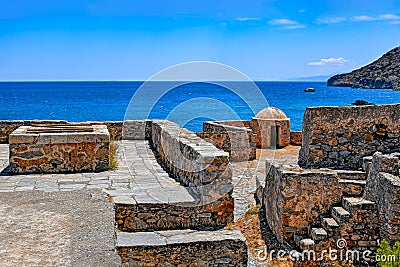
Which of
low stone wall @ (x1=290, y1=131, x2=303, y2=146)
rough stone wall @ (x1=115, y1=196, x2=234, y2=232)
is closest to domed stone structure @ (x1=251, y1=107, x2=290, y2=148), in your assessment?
low stone wall @ (x1=290, y1=131, x2=303, y2=146)

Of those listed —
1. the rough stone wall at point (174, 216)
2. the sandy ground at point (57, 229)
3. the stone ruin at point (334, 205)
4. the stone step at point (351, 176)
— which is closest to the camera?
the sandy ground at point (57, 229)

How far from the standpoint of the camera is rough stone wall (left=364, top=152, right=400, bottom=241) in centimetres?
735

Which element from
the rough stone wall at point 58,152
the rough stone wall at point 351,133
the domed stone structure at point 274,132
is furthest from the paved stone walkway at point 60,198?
the domed stone structure at point 274,132

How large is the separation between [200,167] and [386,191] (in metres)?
2.95

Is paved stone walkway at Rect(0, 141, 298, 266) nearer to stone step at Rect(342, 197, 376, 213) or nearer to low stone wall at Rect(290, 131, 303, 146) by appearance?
stone step at Rect(342, 197, 376, 213)

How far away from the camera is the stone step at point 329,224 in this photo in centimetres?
778

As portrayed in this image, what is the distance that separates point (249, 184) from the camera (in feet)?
39.0

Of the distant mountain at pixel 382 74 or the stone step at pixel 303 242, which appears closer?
the stone step at pixel 303 242

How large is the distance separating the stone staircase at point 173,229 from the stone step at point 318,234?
1631 mm

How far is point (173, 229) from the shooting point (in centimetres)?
682

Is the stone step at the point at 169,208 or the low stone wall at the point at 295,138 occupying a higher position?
the stone step at the point at 169,208

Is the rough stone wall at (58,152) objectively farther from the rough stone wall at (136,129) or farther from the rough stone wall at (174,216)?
the rough stone wall at (136,129)

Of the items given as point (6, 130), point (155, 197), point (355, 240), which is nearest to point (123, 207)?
point (155, 197)

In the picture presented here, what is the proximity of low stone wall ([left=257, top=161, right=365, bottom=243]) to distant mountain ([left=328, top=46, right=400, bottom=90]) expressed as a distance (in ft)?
321
